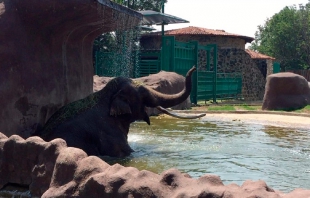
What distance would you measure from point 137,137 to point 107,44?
63.8 ft

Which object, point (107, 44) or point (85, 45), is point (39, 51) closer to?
point (85, 45)

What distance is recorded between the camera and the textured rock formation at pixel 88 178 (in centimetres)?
307

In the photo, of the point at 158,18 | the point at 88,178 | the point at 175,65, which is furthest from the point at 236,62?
the point at 88,178

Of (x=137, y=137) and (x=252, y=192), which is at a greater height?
(x=252, y=192)

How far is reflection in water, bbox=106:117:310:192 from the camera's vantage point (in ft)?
19.8

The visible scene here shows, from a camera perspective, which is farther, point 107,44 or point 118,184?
point 107,44

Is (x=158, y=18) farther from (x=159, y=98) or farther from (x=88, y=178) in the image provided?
(x=88, y=178)

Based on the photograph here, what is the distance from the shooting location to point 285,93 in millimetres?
18188

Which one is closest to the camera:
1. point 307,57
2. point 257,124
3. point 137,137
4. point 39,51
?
point 39,51

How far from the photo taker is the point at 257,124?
13.1 m

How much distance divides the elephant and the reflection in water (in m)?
0.36

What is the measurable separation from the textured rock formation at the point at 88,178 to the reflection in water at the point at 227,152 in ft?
6.61

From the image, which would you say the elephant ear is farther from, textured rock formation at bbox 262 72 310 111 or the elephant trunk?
textured rock formation at bbox 262 72 310 111

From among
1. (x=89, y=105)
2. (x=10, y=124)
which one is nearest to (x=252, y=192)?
(x=10, y=124)
